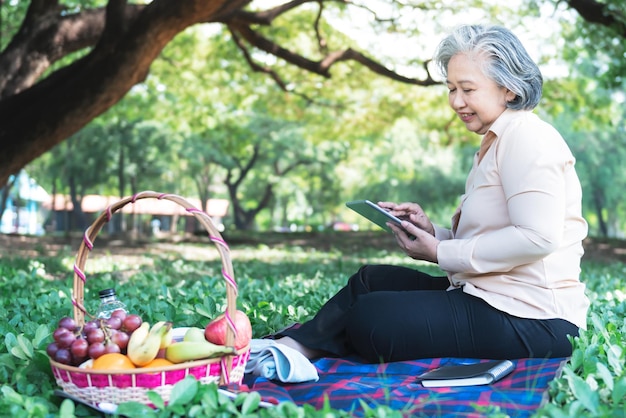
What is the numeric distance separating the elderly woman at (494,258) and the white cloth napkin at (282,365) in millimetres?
334

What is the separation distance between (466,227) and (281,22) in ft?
42.8

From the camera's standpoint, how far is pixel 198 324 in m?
4.29

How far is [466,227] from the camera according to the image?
3529 mm

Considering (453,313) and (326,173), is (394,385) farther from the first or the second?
(326,173)

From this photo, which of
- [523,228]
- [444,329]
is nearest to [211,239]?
[444,329]

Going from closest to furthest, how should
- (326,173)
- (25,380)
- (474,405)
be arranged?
(474,405) < (25,380) < (326,173)

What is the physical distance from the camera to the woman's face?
11.3ft

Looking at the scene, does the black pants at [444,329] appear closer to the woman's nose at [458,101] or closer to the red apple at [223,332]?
the red apple at [223,332]

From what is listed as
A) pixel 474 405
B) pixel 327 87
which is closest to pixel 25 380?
pixel 474 405

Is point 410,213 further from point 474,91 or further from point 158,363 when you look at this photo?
point 158,363

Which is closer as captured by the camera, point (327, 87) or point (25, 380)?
point (25, 380)

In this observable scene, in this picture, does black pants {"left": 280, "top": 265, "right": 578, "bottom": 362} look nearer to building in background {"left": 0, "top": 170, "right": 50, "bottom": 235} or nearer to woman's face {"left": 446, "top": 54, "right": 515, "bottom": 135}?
woman's face {"left": 446, "top": 54, "right": 515, "bottom": 135}

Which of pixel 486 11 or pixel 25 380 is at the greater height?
pixel 486 11

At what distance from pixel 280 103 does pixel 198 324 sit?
15659 mm
